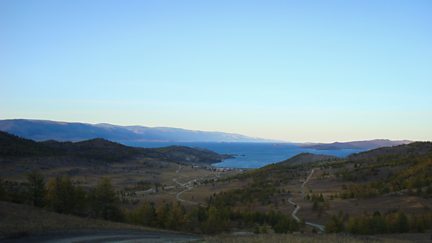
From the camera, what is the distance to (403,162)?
8962 centimetres

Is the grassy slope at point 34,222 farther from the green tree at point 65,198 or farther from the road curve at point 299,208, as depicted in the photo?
the road curve at point 299,208

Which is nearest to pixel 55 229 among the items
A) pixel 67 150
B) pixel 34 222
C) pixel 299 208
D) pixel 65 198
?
pixel 34 222

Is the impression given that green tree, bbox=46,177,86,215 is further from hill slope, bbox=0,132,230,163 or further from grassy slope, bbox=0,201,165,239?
hill slope, bbox=0,132,230,163

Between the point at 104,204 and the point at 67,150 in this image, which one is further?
the point at 67,150

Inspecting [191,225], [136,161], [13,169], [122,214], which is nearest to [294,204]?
[191,225]

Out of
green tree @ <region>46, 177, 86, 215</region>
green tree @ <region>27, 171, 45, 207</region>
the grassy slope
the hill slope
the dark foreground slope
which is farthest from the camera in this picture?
the hill slope

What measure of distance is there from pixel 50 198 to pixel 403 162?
230 ft

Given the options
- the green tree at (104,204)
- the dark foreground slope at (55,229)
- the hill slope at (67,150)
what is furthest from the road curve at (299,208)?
the hill slope at (67,150)

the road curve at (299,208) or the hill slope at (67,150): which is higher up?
the hill slope at (67,150)

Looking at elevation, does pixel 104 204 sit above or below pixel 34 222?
below

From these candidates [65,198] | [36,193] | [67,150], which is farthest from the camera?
[67,150]

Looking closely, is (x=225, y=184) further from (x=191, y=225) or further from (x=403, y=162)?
(x=191, y=225)

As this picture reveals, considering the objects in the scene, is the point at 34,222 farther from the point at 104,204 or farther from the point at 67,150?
the point at 67,150

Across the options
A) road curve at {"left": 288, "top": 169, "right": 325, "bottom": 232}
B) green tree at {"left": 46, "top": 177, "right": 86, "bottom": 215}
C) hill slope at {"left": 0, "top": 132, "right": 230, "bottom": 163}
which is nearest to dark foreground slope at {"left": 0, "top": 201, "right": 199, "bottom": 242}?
green tree at {"left": 46, "top": 177, "right": 86, "bottom": 215}
